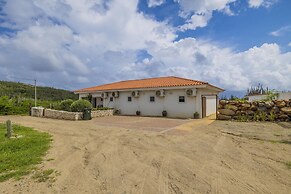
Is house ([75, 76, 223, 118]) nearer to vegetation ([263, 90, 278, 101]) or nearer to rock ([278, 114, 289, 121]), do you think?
vegetation ([263, 90, 278, 101])

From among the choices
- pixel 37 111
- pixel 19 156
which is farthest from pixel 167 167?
pixel 37 111

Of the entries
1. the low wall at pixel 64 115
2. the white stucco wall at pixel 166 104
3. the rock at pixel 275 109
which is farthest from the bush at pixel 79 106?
the rock at pixel 275 109

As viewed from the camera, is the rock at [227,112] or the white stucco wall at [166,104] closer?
the rock at [227,112]

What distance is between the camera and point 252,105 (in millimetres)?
15703

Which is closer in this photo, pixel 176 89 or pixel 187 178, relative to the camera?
pixel 187 178

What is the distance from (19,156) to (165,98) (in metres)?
15.3

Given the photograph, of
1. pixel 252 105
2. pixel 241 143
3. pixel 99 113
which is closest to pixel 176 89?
pixel 252 105

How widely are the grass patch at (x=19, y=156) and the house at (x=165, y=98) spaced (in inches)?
508

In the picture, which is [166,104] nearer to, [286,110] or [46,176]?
[286,110]

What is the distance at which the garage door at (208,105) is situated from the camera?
1967 centimetres

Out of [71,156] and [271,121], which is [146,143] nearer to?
[71,156]

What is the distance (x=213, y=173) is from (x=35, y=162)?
4655 millimetres

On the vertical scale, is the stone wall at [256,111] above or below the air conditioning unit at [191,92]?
below

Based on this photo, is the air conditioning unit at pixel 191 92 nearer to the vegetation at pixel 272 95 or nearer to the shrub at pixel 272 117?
the shrub at pixel 272 117
